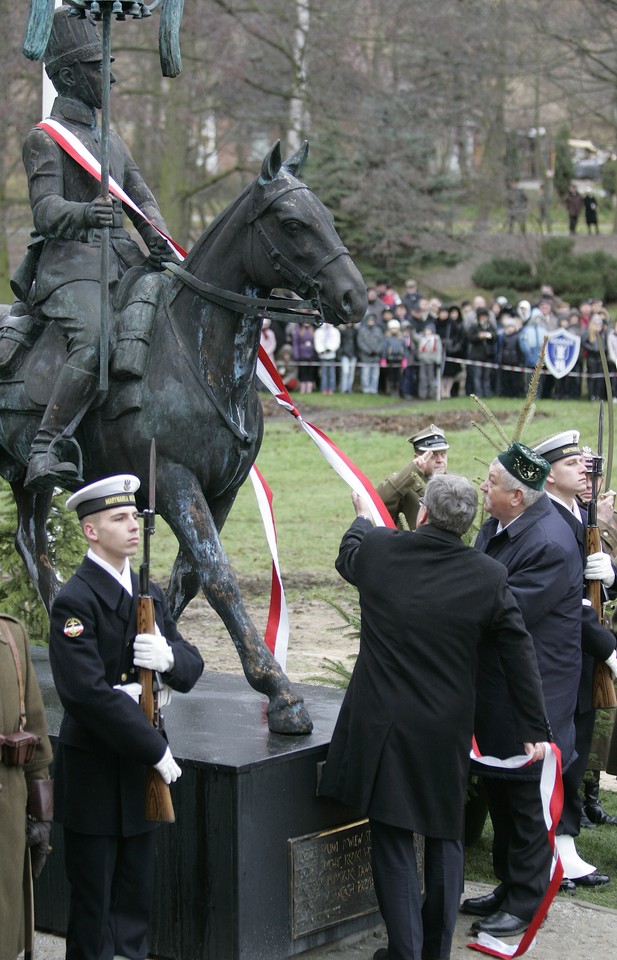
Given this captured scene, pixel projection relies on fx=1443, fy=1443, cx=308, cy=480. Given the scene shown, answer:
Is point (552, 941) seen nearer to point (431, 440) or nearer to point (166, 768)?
point (166, 768)

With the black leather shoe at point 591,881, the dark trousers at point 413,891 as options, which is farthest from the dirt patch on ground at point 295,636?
the dark trousers at point 413,891

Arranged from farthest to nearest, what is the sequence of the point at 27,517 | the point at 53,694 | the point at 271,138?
the point at 271,138, the point at 27,517, the point at 53,694

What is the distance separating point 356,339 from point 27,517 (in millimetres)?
18585

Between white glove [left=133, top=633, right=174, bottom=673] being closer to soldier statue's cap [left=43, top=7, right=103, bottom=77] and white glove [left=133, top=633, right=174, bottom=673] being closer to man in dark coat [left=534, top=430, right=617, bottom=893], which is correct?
man in dark coat [left=534, top=430, right=617, bottom=893]

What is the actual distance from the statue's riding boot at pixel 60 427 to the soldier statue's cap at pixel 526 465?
1917 mm

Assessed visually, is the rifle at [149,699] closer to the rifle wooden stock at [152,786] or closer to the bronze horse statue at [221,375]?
the rifle wooden stock at [152,786]

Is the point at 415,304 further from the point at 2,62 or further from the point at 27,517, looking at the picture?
the point at 27,517

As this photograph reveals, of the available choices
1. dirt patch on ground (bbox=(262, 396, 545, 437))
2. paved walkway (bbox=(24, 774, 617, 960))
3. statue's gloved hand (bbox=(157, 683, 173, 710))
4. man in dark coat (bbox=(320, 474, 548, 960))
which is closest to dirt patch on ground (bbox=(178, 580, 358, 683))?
paved walkway (bbox=(24, 774, 617, 960))

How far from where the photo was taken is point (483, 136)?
3950 cm

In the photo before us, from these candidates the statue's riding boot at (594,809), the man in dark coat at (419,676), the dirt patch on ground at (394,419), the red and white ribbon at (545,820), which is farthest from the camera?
the dirt patch on ground at (394,419)

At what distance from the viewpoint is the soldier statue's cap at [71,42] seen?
6809 mm

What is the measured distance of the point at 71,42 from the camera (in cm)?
684

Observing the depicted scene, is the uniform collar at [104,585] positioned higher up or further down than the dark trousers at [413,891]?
higher up

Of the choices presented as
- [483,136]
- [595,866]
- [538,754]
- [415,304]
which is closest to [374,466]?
[415,304]
